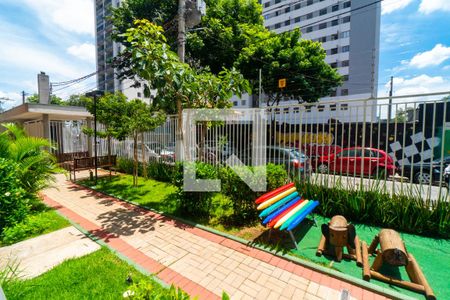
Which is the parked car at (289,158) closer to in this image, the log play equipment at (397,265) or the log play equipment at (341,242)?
the log play equipment at (341,242)

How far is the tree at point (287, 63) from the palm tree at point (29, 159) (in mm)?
12608

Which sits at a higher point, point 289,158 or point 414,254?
point 289,158

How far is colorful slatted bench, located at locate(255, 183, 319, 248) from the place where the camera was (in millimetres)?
3655

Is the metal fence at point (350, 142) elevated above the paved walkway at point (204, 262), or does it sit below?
above

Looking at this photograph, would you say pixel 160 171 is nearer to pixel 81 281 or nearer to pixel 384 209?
pixel 81 281

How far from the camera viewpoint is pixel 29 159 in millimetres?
5234

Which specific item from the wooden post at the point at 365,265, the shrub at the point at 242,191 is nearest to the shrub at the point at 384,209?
the shrub at the point at 242,191

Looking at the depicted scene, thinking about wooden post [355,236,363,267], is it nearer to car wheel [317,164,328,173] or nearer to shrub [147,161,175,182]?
car wheel [317,164,328,173]

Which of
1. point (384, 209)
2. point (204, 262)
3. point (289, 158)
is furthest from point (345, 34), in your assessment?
point (204, 262)

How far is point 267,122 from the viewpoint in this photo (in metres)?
6.53

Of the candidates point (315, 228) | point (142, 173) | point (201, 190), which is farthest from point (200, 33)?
point (315, 228)

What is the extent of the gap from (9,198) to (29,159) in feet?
4.38

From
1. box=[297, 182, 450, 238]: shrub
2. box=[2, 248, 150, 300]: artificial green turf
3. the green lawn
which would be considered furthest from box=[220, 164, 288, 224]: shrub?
the green lawn

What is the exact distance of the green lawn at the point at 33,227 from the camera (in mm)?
4008
